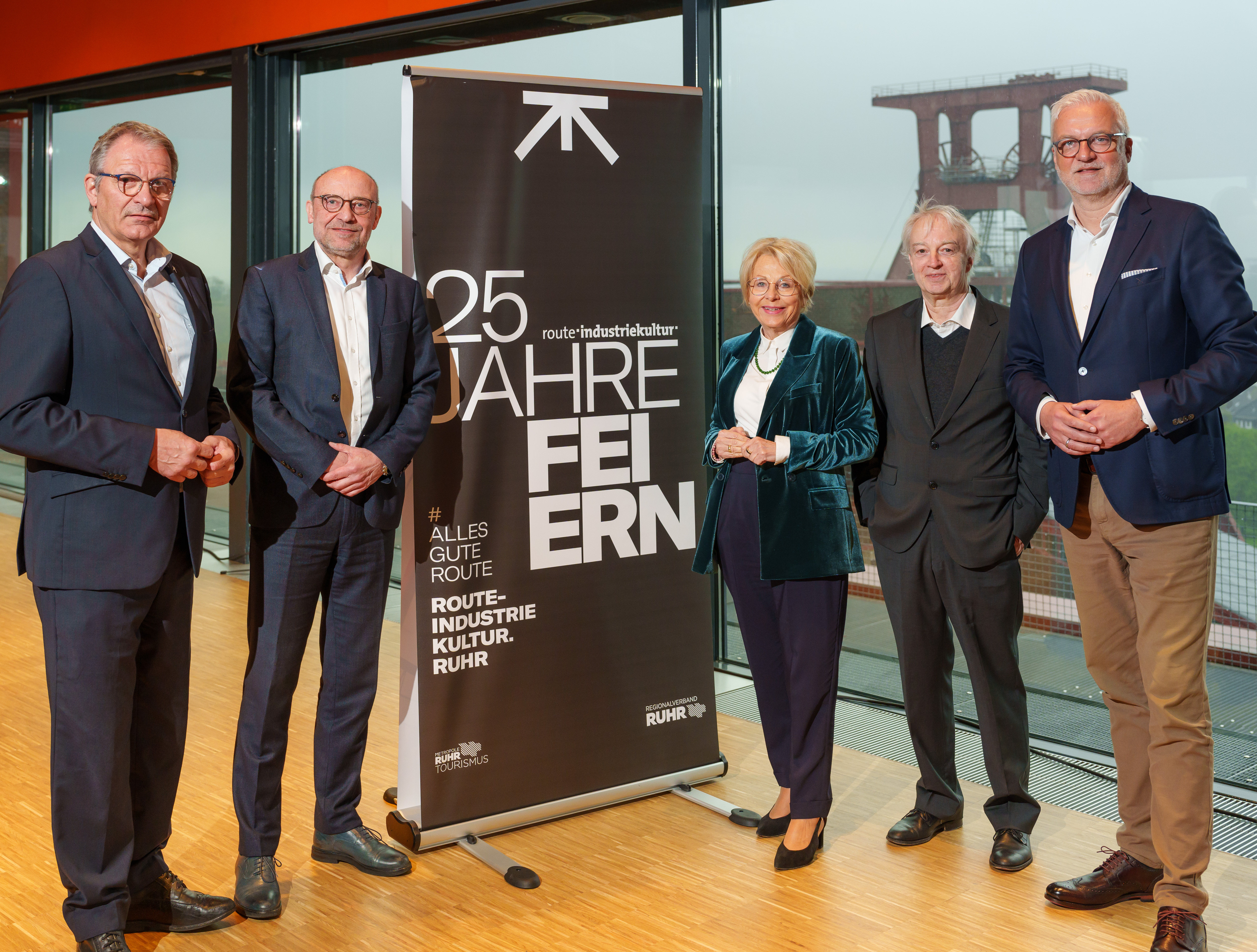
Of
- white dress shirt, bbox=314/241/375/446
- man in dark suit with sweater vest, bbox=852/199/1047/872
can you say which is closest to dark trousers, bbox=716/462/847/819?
man in dark suit with sweater vest, bbox=852/199/1047/872

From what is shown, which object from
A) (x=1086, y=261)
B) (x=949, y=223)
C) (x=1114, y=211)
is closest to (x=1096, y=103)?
(x=1114, y=211)

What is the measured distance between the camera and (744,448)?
10.3 feet

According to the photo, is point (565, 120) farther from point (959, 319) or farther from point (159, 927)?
point (159, 927)

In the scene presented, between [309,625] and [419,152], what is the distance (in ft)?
4.46

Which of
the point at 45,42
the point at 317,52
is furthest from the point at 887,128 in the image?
the point at 45,42

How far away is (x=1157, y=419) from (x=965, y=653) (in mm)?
937

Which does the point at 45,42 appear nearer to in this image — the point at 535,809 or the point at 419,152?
the point at 419,152

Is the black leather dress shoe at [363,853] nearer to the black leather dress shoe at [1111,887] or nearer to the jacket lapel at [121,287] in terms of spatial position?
the jacket lapel at [121,287]

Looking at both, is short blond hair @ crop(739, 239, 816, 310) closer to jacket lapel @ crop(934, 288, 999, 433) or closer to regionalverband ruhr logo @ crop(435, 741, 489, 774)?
jacket lapel @ crop(934, 288, 999, 433)

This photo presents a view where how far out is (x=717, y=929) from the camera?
2.88 m

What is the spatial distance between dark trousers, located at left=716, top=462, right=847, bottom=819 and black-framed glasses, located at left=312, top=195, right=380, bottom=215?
124 cm

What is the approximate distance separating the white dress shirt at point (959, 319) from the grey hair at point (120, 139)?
79.2 inches

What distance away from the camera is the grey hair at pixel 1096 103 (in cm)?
274

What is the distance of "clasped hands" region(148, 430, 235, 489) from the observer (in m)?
2.58
